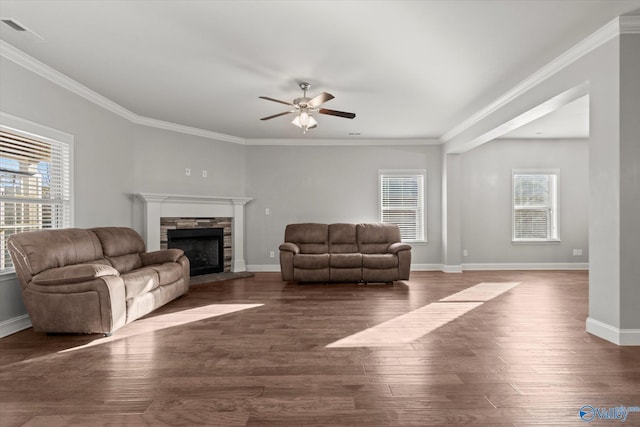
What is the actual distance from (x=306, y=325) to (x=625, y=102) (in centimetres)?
359

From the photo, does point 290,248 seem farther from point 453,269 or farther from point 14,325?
point 14,325

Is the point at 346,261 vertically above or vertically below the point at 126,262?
below

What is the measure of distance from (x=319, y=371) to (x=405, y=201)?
558 cm

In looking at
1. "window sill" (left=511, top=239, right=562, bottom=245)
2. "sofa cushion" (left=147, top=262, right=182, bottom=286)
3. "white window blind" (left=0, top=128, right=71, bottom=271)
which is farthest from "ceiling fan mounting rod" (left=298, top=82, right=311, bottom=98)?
"window sill" (left=511, top=239, right=562, bottom=245)

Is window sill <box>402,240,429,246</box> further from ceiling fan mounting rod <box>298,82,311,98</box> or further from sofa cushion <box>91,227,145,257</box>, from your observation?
sofa cushion <box>91,227,145,257</box>

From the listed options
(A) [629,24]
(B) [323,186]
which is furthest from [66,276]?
(A) [629,24]

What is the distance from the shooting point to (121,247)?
470 cm

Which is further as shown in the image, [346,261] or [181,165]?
[181,165]

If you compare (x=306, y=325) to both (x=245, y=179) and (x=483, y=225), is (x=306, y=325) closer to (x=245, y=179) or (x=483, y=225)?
(x=245, y=179)

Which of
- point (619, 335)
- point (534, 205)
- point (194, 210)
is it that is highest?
point (534, 205)

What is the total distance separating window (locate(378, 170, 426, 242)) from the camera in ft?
25.1

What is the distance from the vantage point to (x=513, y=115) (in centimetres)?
473

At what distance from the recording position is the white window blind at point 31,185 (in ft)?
11.9

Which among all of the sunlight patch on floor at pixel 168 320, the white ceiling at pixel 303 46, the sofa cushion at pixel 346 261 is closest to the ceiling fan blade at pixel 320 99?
the white ceiling at pixel 303 46
